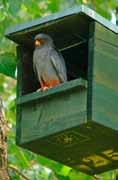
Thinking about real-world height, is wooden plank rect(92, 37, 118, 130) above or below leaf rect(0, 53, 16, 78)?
above

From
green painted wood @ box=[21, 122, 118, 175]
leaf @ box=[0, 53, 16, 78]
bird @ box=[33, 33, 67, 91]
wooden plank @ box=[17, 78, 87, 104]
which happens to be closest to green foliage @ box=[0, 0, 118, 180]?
leaf @ box=[0, 53, 16, 78]

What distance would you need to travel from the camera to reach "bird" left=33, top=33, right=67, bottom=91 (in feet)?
20.4

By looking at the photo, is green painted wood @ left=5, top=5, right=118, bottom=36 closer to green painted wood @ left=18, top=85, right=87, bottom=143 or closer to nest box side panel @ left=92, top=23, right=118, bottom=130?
nest box side panel @ left=92, top=23, right=118, bottom=130

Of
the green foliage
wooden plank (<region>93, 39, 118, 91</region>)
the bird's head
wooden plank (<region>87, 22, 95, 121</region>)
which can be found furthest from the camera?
the green foliage

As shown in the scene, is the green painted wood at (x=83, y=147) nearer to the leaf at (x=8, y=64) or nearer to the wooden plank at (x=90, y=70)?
the wooden plank at (x=90, y=70)

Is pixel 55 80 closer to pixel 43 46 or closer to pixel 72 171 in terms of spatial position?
pixel 43 46

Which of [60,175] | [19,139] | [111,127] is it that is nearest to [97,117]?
[111,127]

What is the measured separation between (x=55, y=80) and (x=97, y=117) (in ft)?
2.60

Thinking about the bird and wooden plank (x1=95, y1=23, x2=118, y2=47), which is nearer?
wooden plank (x1=95, y1=23, x2=118, y2=47)

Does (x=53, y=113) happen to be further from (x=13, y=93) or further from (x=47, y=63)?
(x=13, y=93)

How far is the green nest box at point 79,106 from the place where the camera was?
222 inches

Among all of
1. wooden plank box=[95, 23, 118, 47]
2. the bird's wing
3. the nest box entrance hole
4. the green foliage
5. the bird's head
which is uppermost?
wooden plank box=[95, 23, 118, 47]

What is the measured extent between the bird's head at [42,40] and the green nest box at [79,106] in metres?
0.05

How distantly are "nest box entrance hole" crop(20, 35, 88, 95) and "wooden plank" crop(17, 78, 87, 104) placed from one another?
9.5 inches
